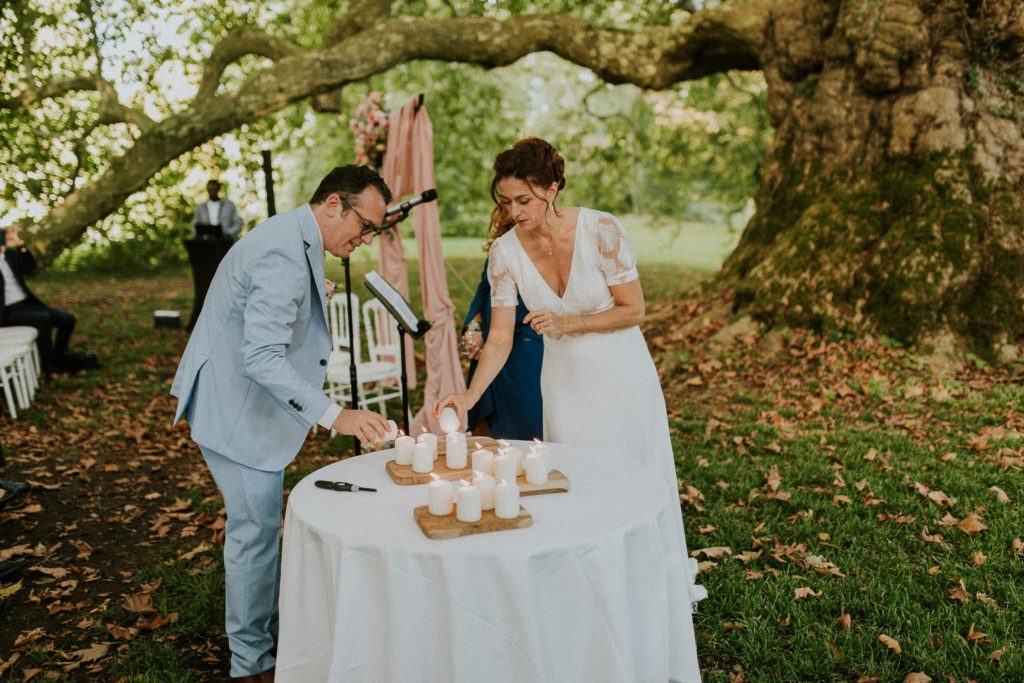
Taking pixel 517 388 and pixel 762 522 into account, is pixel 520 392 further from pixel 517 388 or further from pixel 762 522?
pixel 762 522

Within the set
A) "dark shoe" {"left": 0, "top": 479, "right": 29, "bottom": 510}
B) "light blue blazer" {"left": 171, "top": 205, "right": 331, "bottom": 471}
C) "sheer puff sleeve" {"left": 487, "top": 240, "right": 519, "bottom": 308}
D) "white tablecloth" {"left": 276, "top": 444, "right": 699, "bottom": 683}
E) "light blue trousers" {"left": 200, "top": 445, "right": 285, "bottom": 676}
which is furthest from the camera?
"dark shoe" {"left": 0, "top": 479, "right": 29, "bottom": 510}

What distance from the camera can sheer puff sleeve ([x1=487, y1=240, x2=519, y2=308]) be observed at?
3994 millimetres

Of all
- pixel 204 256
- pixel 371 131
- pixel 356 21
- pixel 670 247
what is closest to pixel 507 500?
pixel 371 131

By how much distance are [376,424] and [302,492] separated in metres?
0.36

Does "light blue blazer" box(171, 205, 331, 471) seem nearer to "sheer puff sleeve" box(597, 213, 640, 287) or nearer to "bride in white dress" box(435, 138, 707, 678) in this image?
"bride in white dress" box(435, 138, 707, 678)

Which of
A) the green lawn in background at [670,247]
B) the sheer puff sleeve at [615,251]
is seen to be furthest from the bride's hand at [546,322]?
the green lawn in background at [670,247]

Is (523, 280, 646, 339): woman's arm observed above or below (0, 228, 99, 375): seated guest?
above

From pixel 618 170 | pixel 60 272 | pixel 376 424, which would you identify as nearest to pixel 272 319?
pixel 376 424

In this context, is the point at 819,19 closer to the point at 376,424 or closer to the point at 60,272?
the point at 376,424

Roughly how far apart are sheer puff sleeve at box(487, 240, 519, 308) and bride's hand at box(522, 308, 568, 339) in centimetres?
35

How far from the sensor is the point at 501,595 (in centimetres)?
239

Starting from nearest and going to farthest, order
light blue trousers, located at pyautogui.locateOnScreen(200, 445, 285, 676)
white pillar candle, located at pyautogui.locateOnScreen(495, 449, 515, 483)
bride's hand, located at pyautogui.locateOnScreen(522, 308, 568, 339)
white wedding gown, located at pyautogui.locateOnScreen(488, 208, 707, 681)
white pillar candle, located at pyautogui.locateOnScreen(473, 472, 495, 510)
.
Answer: white pillar candle, located at pyautogui.locateOnScreen(473, 472, 495, 510), white pillar candle, located at pyautogui.locateOnScreen(495, 449, 515, 483), light blue trousers, located at pyautogui.locateOnScreen(200, 445, 285, 676), bride's hand, located at pyautogui.locateOnScreen(522, 308, 568, 339), white wedding gown, located at pyautogui.locateOnScreen(488, 208, 707, 681)

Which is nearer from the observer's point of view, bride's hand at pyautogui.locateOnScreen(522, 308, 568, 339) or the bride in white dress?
bride's hand at pyautogui.locateOnScreen(522, 308, 568, 339)

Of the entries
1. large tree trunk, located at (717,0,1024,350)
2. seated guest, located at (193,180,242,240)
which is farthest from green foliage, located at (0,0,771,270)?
large tree trunk, located at (717,0,1024,350)
